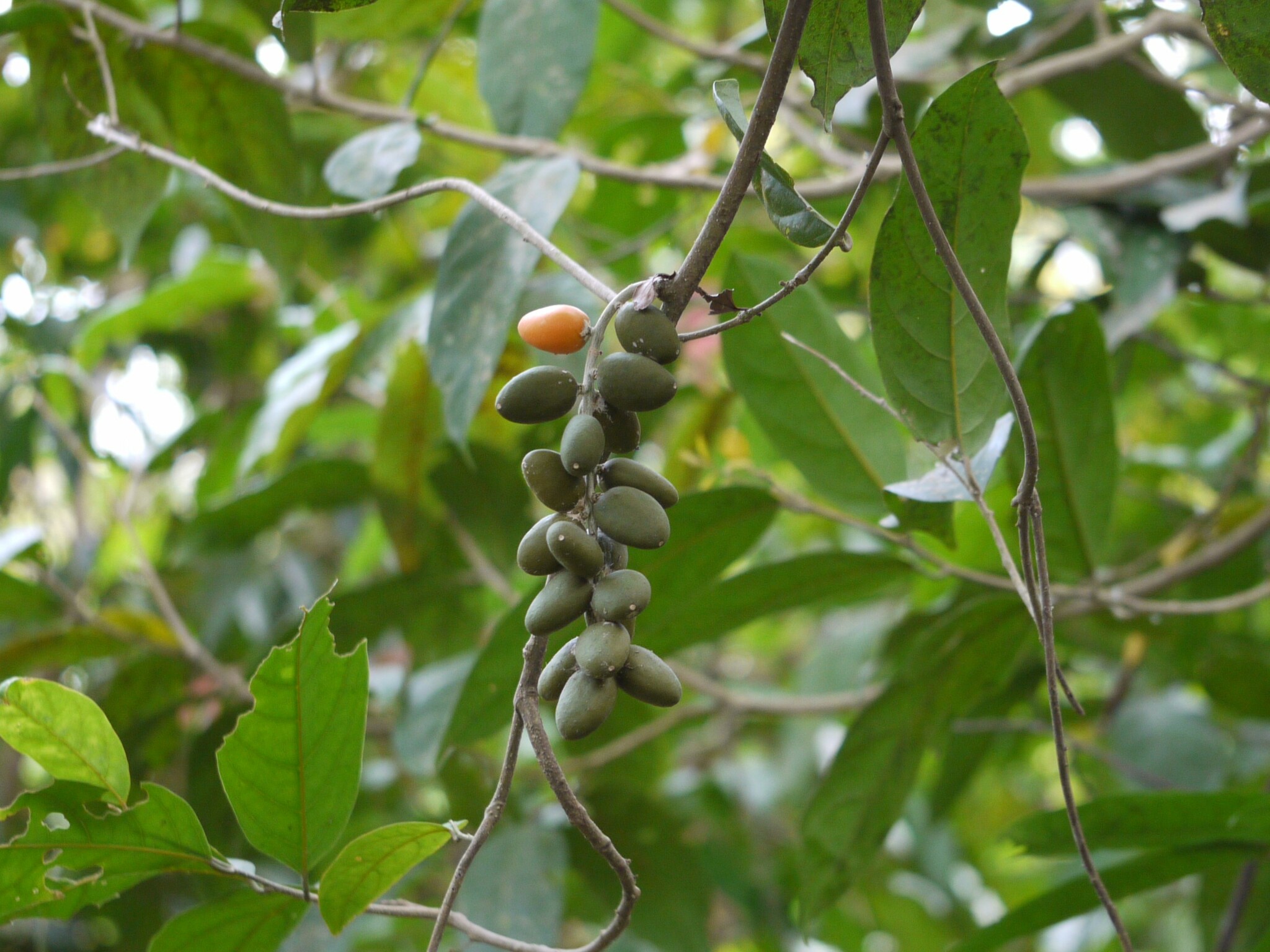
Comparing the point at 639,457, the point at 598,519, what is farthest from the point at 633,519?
the point at 639,457

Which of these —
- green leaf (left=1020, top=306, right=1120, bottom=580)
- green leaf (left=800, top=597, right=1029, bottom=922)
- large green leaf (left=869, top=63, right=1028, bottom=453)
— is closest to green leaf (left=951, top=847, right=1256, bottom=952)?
green leaf (left=800, top=597, right=1029, bottom=922)

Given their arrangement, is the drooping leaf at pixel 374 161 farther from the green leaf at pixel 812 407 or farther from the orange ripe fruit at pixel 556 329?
the orange ripe fruit at pixel 556 329

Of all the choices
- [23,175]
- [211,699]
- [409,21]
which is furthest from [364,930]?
[409,21]

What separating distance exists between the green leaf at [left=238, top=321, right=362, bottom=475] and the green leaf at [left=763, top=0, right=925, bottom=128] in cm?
76

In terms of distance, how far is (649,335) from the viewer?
1.35ft

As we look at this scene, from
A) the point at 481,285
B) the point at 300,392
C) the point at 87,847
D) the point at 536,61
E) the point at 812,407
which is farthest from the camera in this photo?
the point at 300,392

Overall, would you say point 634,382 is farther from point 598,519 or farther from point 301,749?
point 301,749

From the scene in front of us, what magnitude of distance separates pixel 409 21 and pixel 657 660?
0.97 metres

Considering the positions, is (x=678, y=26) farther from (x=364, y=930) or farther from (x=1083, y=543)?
(x=364, y=930)

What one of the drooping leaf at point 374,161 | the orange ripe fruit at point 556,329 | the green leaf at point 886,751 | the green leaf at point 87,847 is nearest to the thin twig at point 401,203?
the orange ripe fruit at point 556,329

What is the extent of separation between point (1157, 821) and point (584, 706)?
2.08 ft

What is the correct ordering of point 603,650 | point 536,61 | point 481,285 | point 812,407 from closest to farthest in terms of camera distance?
point 603,650
point 481,285
point 812,407
point 536,61

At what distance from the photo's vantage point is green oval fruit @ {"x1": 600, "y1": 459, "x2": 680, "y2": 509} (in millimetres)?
419

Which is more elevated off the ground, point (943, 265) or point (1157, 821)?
point (943, 265)
